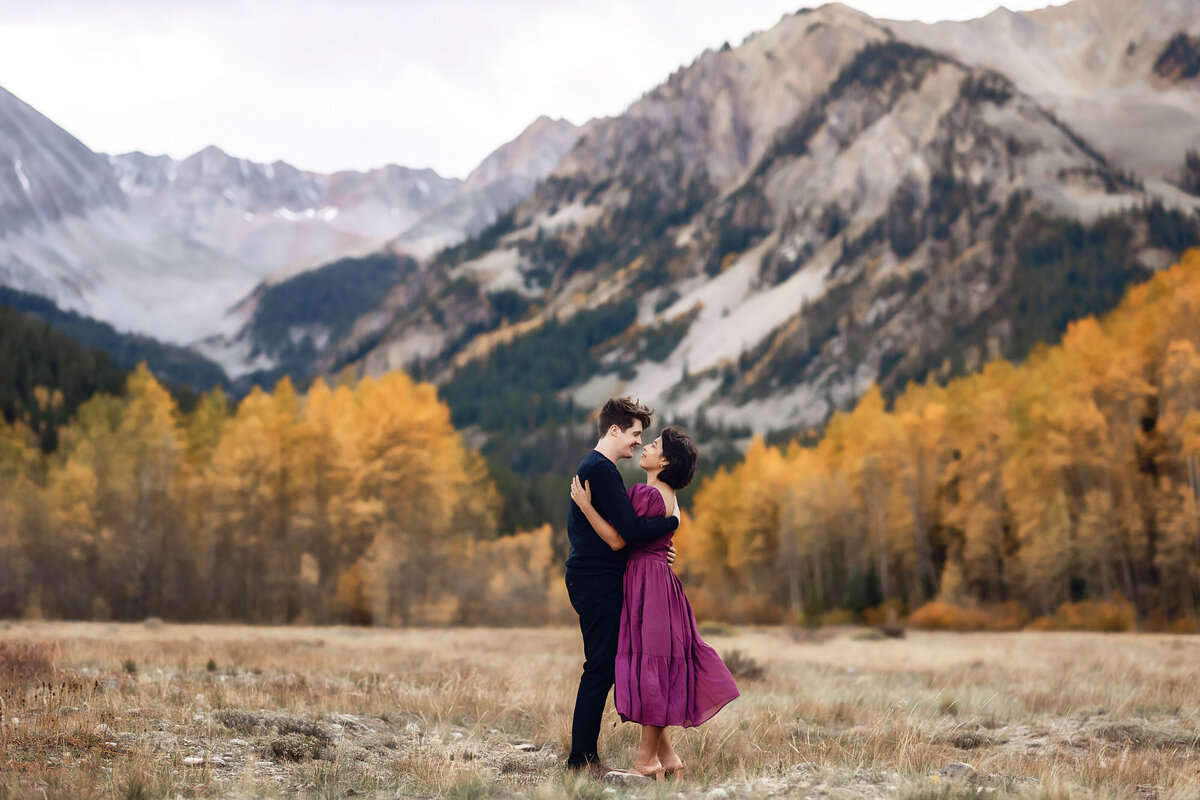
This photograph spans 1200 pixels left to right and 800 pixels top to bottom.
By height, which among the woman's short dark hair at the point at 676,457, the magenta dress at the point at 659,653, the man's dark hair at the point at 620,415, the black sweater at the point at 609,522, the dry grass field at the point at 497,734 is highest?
the man's dark hair at the point at 620,415

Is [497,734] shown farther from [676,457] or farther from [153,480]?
[153,480]

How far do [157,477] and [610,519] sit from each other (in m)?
41.4

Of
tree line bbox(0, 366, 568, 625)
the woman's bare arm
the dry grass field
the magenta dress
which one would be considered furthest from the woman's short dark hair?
tree line bbox(0, 366, 568, 625)

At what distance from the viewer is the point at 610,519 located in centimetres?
648

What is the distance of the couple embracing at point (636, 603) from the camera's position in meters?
6.41

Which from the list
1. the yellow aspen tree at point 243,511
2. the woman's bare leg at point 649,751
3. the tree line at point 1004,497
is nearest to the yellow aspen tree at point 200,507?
the yellow aspen tree at point 243,511

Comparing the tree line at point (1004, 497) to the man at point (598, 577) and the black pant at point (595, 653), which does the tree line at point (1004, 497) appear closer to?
the man at point (598, 577)

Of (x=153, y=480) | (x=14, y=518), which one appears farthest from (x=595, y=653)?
(x=14, y=518)

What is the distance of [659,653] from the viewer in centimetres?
646

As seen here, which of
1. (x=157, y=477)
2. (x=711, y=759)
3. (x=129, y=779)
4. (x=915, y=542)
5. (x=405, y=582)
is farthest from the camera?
(x=915, y=542)

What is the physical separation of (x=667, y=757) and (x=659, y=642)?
34.2 inches

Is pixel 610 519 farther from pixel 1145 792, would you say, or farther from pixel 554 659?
pixel 554 659

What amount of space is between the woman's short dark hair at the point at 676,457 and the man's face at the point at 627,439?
0.20m

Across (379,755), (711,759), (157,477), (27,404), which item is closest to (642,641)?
(711,759)
